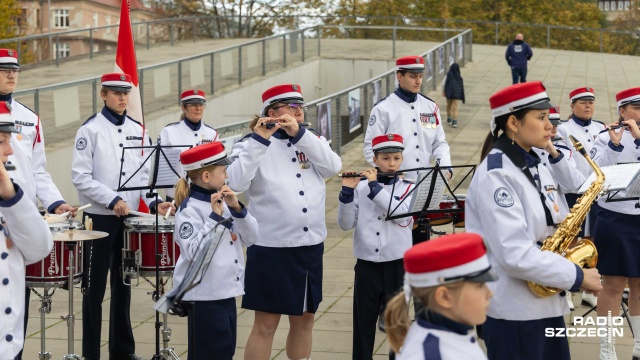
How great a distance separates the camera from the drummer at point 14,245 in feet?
18.7

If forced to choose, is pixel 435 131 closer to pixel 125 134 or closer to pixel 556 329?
pixel 125 134

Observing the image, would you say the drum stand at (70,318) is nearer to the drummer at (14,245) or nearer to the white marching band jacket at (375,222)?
the white marching band jacket at (375,222)

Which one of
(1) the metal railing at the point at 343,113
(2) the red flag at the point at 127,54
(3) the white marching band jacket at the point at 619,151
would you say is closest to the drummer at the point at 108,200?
(2) the red flag at the point at 127,54

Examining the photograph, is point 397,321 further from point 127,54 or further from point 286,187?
point 127,54

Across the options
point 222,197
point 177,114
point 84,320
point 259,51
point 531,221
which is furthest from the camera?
point 259,51

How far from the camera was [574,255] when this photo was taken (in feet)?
19.3

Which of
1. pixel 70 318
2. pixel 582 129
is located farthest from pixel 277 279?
pixel 582 129

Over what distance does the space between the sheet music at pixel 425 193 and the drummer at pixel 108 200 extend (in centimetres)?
237

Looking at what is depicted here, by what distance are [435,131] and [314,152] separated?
301 cm

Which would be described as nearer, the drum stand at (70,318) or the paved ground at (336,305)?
the drum stand at (70,318)

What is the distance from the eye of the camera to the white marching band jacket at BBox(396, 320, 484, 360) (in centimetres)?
452

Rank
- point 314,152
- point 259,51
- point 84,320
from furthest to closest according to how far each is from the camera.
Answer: point 259,51 < point 84,320 < point 314,152

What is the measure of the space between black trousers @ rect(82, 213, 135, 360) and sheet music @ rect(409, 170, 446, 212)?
265 cm

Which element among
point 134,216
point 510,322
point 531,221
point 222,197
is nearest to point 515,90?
point 531,221
